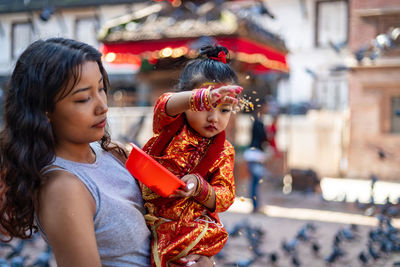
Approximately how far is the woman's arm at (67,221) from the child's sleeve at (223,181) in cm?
51

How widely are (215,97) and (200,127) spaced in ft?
1.12

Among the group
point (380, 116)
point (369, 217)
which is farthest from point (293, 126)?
point (369, 217)

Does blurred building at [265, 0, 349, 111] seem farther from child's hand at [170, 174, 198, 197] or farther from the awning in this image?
Answer: child's hand at [170, 174, 198, 197]

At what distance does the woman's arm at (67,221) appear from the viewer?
4.13 feet

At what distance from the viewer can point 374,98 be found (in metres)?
Answer: 12.1

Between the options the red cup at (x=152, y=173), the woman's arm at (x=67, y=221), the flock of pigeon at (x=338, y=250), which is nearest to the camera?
the woman's arm at (x=67, y=221)

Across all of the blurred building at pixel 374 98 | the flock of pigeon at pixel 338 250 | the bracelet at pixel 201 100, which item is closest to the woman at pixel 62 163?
the bracelet at pixel 201 100

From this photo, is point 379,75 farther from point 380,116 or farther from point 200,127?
point 200,127

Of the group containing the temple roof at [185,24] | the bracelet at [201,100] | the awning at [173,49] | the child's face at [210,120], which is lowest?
the child's face at [210,120]

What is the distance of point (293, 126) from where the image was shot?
45.4 ft

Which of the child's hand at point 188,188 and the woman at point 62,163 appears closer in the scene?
the woman at point 62,163

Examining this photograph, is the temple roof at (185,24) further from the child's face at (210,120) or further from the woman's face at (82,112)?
the woman's face at (82,112)

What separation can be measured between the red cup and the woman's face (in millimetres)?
146

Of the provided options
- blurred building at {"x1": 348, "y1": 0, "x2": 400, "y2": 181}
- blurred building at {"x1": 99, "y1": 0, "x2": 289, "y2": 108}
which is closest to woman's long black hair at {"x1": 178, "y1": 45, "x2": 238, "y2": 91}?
blurred building at {"x1": 99, "y1": 0, "x2": 289, "y2": 108}
